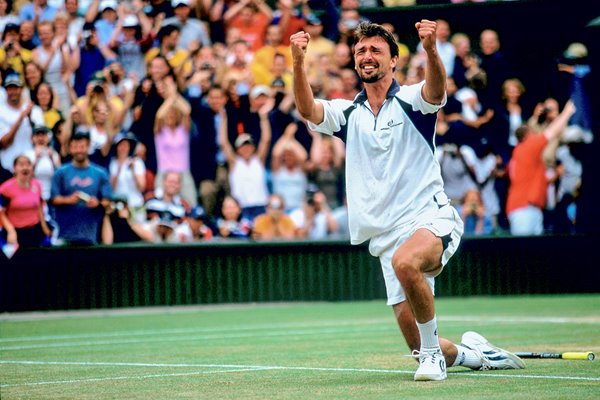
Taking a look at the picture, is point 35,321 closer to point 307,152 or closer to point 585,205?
point 307,152

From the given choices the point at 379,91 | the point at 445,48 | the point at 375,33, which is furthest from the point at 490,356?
the point at 445,48

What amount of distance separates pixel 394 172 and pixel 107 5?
1318 centimetres

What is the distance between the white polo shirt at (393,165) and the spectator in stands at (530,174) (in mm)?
10700

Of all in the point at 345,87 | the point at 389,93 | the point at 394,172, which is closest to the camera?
the point at 394,172

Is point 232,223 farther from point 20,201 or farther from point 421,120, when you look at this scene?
point 421,120

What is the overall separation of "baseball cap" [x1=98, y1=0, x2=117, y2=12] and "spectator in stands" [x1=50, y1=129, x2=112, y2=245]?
372 cm

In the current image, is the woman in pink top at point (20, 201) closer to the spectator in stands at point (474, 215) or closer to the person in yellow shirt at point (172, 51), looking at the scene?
the person in yellow shirt at point (172, 51)

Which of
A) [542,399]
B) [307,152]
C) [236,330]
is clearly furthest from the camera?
[307,152]

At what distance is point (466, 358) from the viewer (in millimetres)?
8930

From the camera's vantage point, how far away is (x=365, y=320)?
15.6 metres

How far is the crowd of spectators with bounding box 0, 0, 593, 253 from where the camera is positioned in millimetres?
18438

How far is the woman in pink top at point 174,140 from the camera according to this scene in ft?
63.3

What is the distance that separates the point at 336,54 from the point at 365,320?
6703 millimetres

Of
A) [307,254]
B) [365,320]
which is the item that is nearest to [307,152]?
[307,254]
